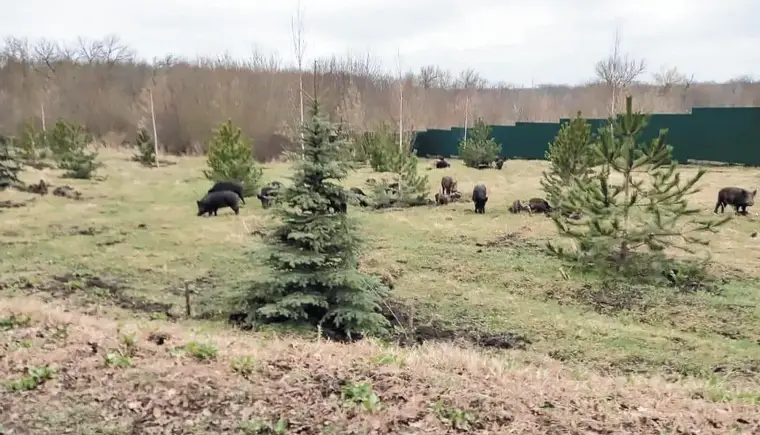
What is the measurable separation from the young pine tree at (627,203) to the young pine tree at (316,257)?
4.37 metres

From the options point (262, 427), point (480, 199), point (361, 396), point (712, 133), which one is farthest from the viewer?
point (712, 133)

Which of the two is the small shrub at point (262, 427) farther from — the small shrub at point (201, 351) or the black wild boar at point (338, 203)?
the black wild boar at point (338, 203)

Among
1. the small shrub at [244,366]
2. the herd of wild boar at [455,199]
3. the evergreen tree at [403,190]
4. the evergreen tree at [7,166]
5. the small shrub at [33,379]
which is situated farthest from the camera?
the evergreen tree at [7,166]

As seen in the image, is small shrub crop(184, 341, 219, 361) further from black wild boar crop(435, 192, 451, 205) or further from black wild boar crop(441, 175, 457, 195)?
black wild boar crop(441, 175, 457, 195)

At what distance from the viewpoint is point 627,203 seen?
35.1 ft

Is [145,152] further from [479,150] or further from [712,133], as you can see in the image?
[712,133]

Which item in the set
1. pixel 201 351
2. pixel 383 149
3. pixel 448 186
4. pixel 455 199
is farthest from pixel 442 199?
pixel 201 351

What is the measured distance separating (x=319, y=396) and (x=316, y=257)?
4.11m

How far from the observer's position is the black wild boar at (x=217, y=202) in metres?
18.3

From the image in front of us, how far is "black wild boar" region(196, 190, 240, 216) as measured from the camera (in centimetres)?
1830

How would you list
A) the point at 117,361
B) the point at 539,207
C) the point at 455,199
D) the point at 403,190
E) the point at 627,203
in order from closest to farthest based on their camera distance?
the point at 117,361 → the point at 627,203 → the point at 539,207 → the point at 403,190 → the point at 455,199

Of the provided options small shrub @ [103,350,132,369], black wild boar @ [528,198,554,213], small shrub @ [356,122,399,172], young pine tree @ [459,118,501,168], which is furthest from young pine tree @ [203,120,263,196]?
small shrub @ [103,350,132,369]

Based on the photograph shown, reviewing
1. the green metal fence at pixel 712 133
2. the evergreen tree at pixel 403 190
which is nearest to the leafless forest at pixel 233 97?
the green metal fence at pixel 712 133

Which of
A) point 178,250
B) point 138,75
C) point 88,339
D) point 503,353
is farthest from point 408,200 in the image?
point 138,75
